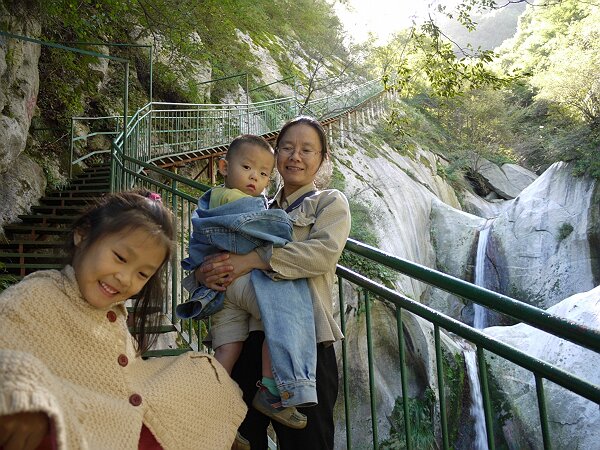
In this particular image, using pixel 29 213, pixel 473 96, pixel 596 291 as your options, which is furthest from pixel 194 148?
pixel 473 96

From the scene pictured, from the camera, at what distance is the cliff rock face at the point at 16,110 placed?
7246 millimetres

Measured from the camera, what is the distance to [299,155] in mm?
2068

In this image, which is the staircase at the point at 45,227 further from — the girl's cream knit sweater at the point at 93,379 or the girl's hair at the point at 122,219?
the girl's cream knit sweater at the point at 93,379

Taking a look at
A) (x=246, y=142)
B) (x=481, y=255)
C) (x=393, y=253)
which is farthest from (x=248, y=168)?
(x=481, y=255)

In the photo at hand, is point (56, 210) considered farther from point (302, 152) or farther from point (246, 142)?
point (302, 152)

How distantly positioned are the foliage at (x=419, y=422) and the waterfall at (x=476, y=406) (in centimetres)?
87

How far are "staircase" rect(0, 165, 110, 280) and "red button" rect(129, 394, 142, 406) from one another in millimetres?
4090

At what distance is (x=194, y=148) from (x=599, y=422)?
11.5m

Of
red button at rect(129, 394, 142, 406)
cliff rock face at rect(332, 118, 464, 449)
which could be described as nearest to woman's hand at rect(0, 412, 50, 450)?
red button at rect(129, 394, 142, 406)

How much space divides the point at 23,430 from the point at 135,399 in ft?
1.45

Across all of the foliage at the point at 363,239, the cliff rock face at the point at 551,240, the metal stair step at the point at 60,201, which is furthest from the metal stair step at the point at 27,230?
the cliff rock face at the point at 551,240

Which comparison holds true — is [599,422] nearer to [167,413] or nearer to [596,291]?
[596,291]

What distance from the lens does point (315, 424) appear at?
70.1 inches

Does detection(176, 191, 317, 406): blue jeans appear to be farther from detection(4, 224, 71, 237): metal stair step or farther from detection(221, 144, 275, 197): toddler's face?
detection(4, 224, 71, 237): metal stair step
